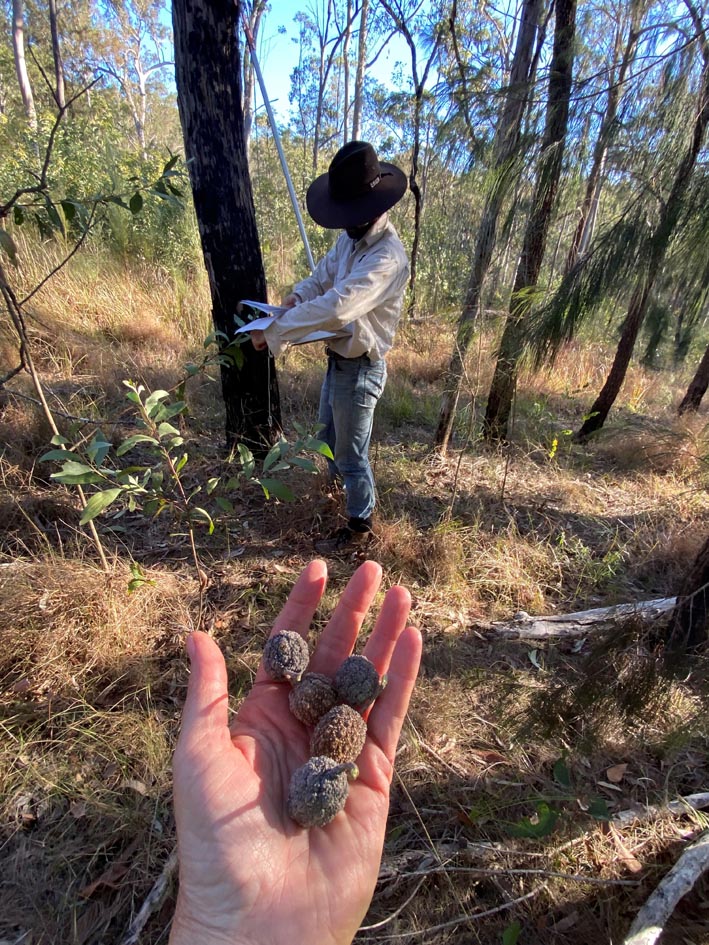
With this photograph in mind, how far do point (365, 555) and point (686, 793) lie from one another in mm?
1607

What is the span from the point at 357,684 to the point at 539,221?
9.05ft

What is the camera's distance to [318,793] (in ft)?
3.53

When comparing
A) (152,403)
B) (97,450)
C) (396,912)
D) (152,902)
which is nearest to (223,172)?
(152,403)

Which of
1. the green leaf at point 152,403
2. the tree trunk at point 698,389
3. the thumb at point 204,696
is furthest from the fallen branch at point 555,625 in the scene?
the tree trunk at point 698,389

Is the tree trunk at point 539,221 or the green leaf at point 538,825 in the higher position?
the tree trunk at point 539,221

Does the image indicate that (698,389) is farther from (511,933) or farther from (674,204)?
(511,933)

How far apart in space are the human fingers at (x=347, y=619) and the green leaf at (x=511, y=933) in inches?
32.2

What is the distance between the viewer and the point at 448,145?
7.74ft

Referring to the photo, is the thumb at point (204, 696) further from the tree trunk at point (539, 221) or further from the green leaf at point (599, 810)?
the tree trunk at point (539, 221)

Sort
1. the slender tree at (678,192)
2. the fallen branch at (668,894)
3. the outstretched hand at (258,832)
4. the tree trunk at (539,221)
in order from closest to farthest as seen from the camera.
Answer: the outstretched hand at (258,832) → the fallen branch at (668,894) → the slender tree at (678,192) → the tree trunk at (539,221)

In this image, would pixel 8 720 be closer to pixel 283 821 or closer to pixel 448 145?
pixel 283 821

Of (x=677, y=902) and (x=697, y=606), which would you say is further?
(x=697, y=606)

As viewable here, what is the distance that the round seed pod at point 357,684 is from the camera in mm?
1330

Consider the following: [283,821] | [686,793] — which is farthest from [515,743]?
[283,821]
